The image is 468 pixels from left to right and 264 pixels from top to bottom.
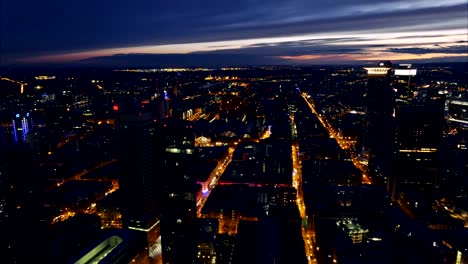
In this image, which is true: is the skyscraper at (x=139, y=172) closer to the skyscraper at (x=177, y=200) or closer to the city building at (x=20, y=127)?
the skyscraper at (x=177, y=200)

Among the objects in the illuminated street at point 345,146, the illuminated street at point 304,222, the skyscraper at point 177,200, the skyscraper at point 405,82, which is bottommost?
the illuminated street at point 304,222

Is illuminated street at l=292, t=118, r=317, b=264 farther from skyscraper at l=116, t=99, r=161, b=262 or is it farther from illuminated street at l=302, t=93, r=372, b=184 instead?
skyscraper at l=116, t=99, r=161, b=262

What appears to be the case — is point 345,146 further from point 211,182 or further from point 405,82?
point 211,182

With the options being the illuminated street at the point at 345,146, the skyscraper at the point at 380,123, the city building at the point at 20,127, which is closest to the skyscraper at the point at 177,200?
the skyscraper at the point at 380,123

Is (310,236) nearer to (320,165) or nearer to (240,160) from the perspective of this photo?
(320,165)

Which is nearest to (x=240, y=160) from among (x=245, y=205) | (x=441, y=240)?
(x=245, y=205)

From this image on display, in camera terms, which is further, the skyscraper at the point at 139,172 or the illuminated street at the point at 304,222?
the illuminated street at the point at 304,222

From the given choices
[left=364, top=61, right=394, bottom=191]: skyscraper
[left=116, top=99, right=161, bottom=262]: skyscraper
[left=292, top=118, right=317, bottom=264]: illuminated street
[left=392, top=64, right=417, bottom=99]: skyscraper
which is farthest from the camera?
[left=392, top=64, right=417, bottom=99]: skyscraper

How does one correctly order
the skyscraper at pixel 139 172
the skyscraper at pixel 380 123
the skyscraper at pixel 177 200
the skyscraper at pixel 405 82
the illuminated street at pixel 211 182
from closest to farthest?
the skyscraper at pixel 177 200 → the skyscraper at pixel 139 172 → the illuminated street at pixel 211 182 → the skyscraper at pixel 380 123 → the skyscraper at pixel 405 82

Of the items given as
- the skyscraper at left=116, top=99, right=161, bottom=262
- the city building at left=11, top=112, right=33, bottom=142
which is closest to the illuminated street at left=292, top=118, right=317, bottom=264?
the skyscraper at left=116, top=99, right=161, bottom=262
